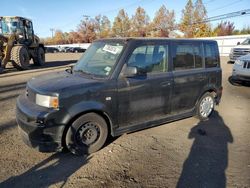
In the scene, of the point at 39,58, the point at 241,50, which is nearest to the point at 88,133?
the point at 241,50

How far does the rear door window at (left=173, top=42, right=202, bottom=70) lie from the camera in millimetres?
5020

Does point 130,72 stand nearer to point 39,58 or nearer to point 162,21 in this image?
point 39,58

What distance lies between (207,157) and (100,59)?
2.61 m

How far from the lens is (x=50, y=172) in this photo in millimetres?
3539

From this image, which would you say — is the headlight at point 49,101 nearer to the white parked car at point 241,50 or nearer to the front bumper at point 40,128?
the front bumper at point 40,128

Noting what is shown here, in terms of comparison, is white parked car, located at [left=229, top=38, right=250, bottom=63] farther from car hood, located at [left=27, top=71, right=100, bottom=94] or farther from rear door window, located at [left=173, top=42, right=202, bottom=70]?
car hood, located at [left=27, top=71, right=100, bottom=94]

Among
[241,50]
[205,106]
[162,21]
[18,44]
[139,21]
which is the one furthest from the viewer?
[139,21]

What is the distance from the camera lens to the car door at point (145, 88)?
14.2ft

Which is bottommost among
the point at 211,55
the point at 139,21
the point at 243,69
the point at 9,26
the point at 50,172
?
the point at 50,172

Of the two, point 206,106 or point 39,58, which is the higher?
point 39,58

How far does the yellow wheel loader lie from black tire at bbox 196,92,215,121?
12.5m

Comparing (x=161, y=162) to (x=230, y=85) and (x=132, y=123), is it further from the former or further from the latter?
(x=230, y=85)

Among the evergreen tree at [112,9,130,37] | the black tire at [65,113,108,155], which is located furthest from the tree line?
the black tire at [65,113,108,155]

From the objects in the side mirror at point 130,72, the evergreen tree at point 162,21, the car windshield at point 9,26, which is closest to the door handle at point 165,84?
the side mirror at point 130,72
